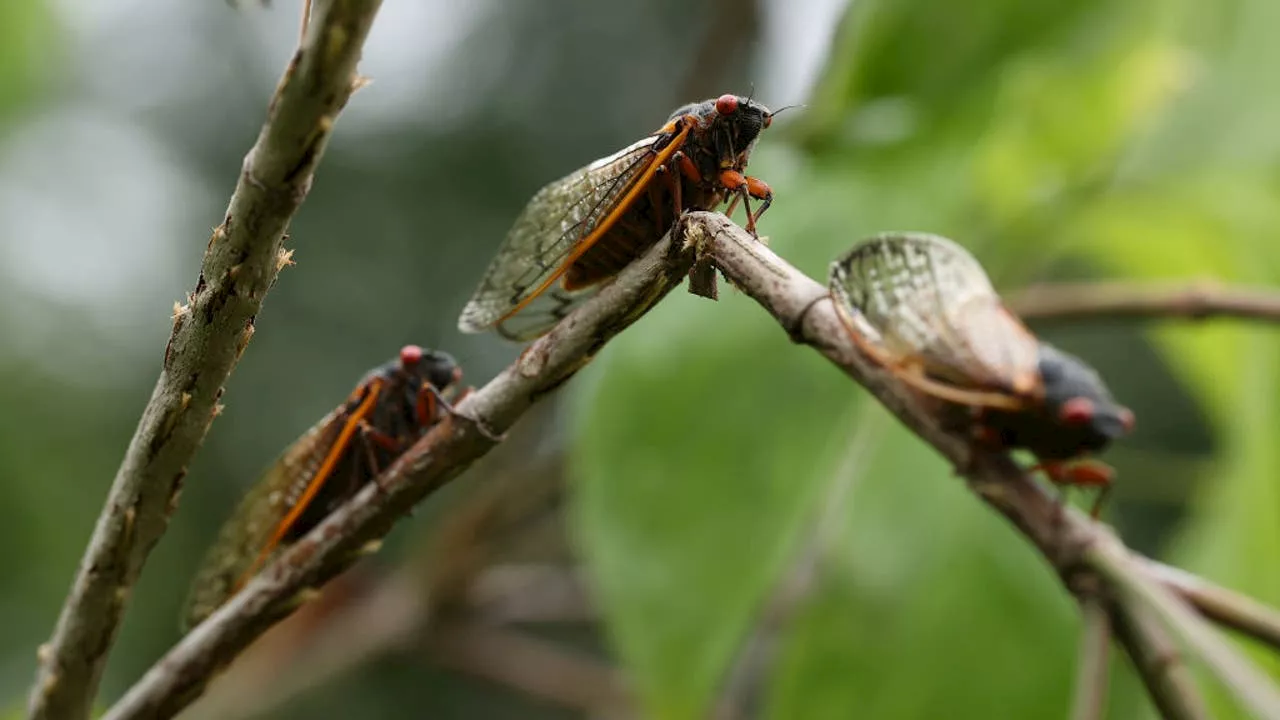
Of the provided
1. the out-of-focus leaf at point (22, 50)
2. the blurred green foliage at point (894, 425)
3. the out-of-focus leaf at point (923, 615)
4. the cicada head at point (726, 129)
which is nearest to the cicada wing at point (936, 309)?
the cicada head at point (726, 129)

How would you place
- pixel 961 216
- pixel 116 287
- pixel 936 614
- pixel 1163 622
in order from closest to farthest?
1. pixel 1163 622
2. pixel 936 614
3. pixel 961 216
4. pixel 116 287

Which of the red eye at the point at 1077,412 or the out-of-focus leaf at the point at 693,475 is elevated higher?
the out-of-focus leaf at the point at 693,475

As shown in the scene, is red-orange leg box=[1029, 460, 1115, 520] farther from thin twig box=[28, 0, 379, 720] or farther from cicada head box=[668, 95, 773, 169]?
thin twig box=[28, 0, 379, 720]

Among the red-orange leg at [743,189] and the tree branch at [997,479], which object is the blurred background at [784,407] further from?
the tree branch at [997,479]

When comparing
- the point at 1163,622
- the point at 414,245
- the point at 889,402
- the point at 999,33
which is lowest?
the point at 1163,622

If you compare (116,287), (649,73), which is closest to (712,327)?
(116,287)

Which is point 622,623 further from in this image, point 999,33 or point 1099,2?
point 1099,2

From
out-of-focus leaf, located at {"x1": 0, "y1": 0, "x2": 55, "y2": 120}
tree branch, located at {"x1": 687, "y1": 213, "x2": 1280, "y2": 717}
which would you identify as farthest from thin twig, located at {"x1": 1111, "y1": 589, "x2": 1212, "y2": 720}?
out-of-focus leaf, located at {"x1": 0, "y1": 0, "x2": 55, "y2": 120}
